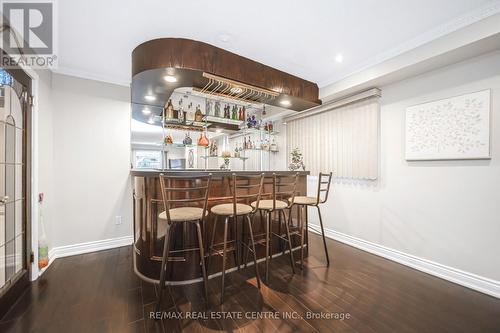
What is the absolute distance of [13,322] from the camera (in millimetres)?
1572

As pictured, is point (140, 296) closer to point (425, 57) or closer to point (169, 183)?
point (169, 183)

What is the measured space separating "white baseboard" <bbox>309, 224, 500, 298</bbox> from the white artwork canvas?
1243mm

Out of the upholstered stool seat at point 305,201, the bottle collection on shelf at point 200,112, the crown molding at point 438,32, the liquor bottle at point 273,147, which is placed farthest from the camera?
the liquor bottle at point 273,147

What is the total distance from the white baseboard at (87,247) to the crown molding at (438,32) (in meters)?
4.28

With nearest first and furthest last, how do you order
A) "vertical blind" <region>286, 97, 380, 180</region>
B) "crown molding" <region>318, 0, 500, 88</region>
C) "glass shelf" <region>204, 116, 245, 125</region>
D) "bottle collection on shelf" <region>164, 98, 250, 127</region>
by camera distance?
"crown molding" <region>318, 0, 500, 88</region>
"vertical blind" <region>286, 97, 380, 180</region>
"bottle collection on shelf" <region>164, 98, 250, 127</region>
"glass shelf" <region>204, 116, 245, 125</region>

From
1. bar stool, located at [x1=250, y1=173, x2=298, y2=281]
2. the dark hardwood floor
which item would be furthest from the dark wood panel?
the dark hardwood floor

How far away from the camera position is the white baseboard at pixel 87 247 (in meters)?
2.67

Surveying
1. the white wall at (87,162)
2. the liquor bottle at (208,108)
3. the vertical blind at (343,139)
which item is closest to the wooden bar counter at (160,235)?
the white wall at (87,162)

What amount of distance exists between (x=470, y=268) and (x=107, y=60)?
4.84 meters

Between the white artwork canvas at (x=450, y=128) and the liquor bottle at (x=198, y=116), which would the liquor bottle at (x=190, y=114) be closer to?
the liquor bottle at (x=198, y=116)

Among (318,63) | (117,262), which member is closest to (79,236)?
(117,262)

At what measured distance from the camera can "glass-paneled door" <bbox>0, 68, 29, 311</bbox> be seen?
5.68 feet

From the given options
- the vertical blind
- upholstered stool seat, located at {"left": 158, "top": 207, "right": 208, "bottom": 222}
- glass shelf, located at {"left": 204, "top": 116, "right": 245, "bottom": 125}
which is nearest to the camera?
upholstered stool seat, located at {"left": 158, "top": 207, "right": 208, "bottom": 222}

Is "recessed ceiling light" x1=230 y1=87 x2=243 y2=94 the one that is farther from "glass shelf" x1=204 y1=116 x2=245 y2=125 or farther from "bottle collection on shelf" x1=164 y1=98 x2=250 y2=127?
"glass shelf" x1=204 y1=116 x2=245 y2=125
